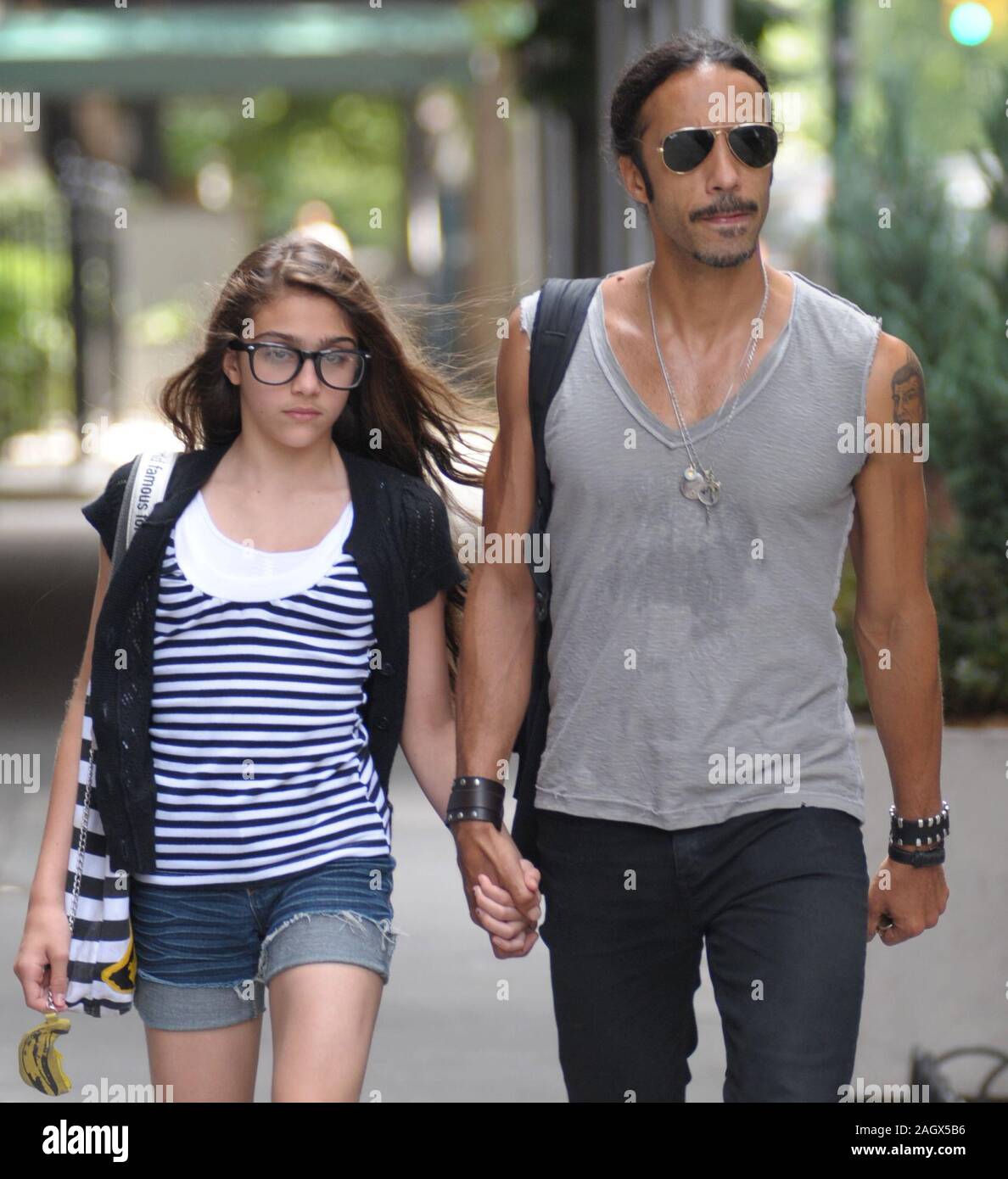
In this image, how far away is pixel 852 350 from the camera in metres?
3.15

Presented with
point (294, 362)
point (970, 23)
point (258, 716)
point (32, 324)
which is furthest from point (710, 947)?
point (32, 324)

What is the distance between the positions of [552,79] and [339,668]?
11.2 m

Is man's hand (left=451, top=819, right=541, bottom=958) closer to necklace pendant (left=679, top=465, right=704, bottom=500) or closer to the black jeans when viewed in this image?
the black jeans

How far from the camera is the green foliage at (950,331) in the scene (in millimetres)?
5566

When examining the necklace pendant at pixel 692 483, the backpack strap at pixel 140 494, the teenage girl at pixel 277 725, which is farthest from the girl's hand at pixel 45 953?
the necklace pendant at pixel 692 483

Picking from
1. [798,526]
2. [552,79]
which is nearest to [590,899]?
[798,526]

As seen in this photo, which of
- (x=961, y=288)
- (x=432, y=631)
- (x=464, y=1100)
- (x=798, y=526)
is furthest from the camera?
Result: (x=961, y=288)

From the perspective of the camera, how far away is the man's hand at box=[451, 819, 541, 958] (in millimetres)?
3209

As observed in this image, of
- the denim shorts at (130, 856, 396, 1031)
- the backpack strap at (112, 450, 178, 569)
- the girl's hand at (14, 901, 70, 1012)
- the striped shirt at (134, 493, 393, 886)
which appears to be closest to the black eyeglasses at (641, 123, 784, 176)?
the striped shirt at (134, 493, 393, 886)

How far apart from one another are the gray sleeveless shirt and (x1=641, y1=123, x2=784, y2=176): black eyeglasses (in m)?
0.28

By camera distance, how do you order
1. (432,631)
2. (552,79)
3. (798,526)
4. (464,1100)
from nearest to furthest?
(798,526) < (432,631) < (464,1100) < (552,79)

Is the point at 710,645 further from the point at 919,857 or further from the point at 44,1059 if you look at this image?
the point at 44,1059

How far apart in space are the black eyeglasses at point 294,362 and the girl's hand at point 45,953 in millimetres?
926
